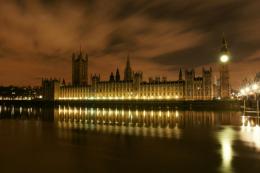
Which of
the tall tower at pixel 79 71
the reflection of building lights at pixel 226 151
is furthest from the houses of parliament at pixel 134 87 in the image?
the reflection of building lights at pixel 226 151

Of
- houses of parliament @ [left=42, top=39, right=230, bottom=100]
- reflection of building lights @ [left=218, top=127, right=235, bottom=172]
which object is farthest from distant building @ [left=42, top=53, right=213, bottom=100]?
reflection of building lights @ [left=218, top=127, right=235, bottom=172]

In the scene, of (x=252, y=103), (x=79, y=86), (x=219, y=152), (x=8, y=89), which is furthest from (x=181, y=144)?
(x=8, y=89)

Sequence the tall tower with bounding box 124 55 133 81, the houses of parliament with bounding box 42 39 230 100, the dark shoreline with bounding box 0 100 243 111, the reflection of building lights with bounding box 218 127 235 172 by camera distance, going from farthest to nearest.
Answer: the tall tower with bounding box 124 55 133 81 < the houses of parliament with bounding box 42 39 230 100 < the dark shoreline with bounding box 0 100 243 111 < the reflection of building lights with bounding box 218 127 235 172

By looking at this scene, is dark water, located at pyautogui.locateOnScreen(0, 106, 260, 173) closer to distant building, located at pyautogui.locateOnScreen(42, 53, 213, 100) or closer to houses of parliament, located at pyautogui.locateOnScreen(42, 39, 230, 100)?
houses of parliament, located at pyautogui.locateOnScreen(42, 39, 230, 100)

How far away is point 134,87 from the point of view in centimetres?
8844

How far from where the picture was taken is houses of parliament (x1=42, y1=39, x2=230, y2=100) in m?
76.4

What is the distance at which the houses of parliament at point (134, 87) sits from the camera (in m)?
76.4

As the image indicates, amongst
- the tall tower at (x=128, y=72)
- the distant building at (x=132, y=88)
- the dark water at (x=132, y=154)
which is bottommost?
the dark water at (x=132, y=154)

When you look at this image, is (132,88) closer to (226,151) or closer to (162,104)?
(162,104)

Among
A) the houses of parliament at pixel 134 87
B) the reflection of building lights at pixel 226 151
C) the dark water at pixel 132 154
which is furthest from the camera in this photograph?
the houses of parliament at pixel 134 87

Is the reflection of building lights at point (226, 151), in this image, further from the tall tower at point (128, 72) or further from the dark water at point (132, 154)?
the tall tower at point (128, 72)

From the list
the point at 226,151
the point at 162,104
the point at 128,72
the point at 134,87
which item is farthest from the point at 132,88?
the point at 226,151

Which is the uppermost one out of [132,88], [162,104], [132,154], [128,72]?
[128,72]

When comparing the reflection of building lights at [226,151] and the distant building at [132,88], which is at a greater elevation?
the distant building at [132,88]
